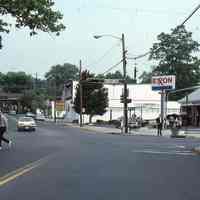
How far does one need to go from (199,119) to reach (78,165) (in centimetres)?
5274

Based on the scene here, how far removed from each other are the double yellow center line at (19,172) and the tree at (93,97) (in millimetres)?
64689

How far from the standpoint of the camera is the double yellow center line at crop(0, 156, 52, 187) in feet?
47.8

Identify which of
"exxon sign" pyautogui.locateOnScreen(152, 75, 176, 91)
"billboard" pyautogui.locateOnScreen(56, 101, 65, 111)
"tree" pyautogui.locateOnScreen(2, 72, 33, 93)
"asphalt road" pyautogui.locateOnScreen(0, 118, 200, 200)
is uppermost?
"tree" pyautogui.locateOnScreen(2, 72, 33, 93)

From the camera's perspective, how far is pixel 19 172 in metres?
16.5

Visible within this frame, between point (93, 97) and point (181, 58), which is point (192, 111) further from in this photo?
point (181, 58)

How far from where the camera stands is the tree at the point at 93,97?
281 ft

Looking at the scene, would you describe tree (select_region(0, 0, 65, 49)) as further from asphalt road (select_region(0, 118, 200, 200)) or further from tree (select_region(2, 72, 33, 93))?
tree (select_region(2, 72, 33, 93))

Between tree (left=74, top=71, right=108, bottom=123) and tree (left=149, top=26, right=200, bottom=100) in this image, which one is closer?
tree (left=74, top=71, right=108, bottom=123)

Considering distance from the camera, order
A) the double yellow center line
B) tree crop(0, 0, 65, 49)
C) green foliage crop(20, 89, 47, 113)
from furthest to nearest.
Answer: green foliage crop(20, 89, 47, 113), tree crop(0, 0, 65, 49), the double yellow center line

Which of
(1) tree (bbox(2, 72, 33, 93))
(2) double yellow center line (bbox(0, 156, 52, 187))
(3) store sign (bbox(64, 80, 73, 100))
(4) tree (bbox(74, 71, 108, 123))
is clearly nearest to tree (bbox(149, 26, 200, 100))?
(3) store sign (bbox(64, 80, 73, 100))

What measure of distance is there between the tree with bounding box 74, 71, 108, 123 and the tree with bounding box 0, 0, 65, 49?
201ft

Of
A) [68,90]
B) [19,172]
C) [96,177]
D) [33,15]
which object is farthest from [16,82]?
[96,177]

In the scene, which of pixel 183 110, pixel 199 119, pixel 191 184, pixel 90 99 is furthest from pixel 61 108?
pixel 191 184

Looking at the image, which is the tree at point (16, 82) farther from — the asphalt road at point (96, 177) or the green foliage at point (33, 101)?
the asphalt road at point (96, 177)
